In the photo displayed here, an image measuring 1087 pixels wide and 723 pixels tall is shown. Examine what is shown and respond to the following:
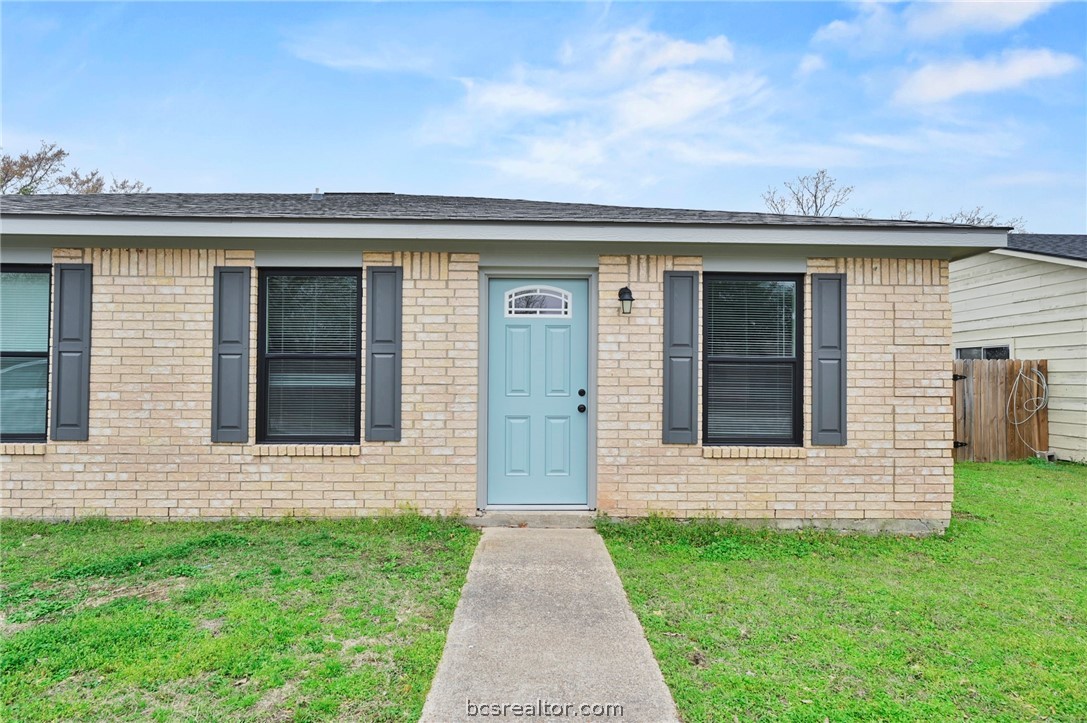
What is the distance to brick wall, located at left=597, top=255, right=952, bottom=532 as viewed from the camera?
5027 millimetres

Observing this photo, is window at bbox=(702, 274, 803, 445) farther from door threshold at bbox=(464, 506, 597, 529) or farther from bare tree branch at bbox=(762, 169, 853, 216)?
bare tree branch at bbox=(762, 169, 853, 216)

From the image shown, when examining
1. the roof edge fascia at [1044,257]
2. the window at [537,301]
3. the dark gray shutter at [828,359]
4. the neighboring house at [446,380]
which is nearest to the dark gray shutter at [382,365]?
the neighboring house at [446,380]

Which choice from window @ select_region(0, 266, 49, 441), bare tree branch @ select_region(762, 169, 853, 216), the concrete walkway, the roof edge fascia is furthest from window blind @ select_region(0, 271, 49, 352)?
bare tree branch @ select_region(762, 169, 853, 216)

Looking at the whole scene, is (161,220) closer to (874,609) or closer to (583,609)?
(583,609)

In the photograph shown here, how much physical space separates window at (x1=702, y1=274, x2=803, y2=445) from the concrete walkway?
6.23 feet

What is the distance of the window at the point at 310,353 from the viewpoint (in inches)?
202

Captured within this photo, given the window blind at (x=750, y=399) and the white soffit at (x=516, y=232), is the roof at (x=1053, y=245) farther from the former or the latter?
the window blind at (x=750, y=399)

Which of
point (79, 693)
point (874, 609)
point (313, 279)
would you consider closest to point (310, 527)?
point (313, 279)

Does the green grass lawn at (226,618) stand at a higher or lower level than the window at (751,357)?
lower

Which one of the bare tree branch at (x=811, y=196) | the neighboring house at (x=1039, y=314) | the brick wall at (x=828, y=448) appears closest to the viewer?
the brick wall at (x=828, y=448)

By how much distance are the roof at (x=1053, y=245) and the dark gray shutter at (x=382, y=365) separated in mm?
9650

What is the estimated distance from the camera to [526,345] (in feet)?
17.1

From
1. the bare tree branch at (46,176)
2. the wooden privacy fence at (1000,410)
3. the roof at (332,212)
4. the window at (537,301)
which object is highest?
the bare tree branch at (46,176)

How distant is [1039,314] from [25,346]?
1354cm
